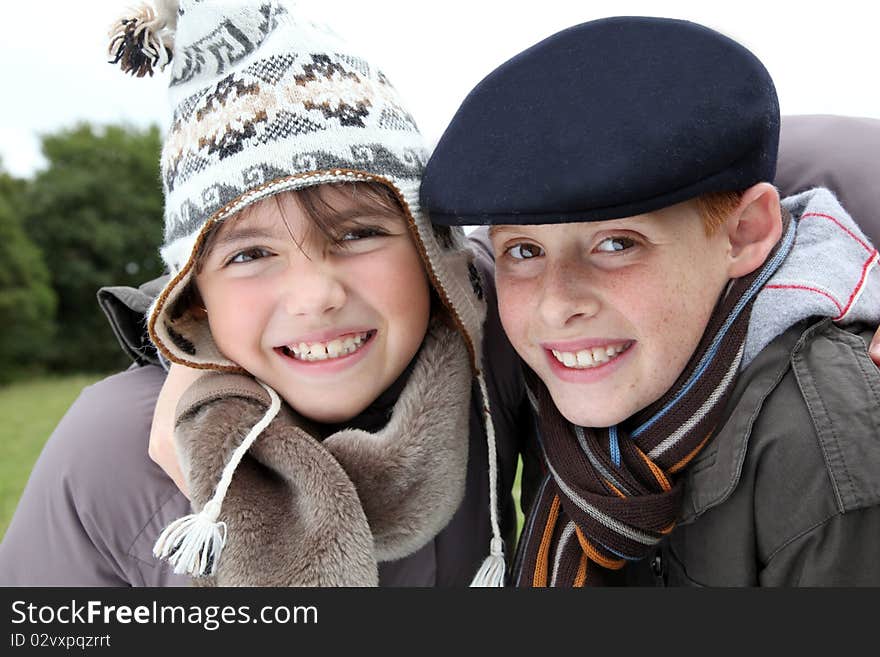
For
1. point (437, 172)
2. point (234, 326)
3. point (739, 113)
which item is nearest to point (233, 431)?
point (234, 326)

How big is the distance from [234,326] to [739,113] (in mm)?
935

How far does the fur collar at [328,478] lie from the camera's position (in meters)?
1.40

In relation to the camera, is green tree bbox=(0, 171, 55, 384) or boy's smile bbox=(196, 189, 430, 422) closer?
boy's smile bbox=(196, 189, 430, 422)

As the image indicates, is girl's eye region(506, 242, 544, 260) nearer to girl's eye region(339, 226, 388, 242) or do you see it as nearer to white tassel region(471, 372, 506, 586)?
girl's eye region(339, 226, 388, 242)

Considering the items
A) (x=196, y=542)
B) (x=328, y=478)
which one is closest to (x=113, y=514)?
(x=196, y=542)

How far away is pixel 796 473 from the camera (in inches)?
51.0

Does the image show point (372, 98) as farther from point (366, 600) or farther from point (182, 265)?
point (366, 600)

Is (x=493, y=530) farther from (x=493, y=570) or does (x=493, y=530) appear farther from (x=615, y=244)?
(x=615, y=244)

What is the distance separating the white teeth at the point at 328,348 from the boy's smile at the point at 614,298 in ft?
1.02

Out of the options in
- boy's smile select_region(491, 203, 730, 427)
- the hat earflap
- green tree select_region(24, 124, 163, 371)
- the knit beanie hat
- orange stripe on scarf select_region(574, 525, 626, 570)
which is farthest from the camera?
green tree select_region(24, 124, 163, 371)

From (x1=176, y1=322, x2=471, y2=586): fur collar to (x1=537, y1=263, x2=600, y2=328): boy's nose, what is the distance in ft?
1.15

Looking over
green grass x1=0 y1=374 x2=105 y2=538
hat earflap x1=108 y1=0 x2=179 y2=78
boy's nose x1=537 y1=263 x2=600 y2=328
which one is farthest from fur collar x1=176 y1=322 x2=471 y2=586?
green grass x1=0 y1=374 x2=105 y2=538

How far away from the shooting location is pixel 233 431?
1.45 metres

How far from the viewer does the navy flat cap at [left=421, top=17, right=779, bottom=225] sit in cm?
118
